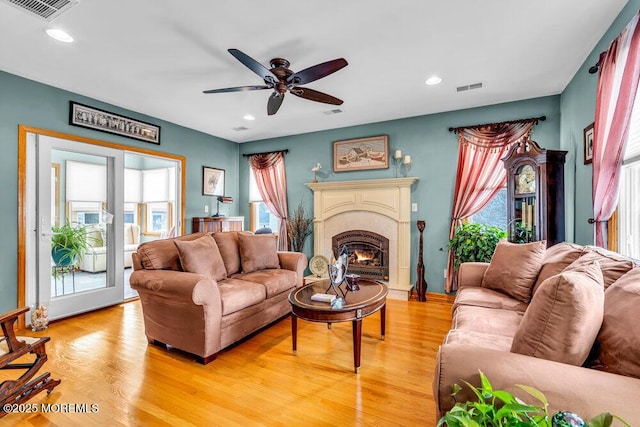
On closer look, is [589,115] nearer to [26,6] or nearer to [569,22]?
[569,22]

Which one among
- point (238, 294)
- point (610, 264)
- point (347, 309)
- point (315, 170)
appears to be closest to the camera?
point (610, 264)

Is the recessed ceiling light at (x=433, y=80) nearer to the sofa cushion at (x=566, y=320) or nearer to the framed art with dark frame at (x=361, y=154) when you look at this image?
the framed art with dark frame at (x=361, y=154)

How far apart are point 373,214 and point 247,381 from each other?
9.93 feet

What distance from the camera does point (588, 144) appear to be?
258 centimetres

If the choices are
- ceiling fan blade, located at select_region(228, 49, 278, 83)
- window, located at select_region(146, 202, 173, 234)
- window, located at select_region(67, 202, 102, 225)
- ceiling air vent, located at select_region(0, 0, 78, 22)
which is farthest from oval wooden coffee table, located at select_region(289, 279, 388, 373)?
window, located at select_region(146, 202, 173, 234)

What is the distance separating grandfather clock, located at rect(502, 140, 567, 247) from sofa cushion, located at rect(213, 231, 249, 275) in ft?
9.79

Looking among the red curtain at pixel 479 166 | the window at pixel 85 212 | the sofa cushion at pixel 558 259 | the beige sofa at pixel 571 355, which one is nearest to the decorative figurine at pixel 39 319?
the window at pixel 85 212

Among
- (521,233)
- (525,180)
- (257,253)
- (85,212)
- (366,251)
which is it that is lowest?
(366,251)

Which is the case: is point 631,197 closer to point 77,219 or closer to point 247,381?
point 247,381

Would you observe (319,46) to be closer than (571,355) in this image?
No

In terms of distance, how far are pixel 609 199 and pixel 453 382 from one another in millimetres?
1832

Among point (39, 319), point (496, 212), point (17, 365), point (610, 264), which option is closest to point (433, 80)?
point (496, 212)

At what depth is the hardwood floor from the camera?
177 centimetres

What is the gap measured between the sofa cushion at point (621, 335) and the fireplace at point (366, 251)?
11.0ft
